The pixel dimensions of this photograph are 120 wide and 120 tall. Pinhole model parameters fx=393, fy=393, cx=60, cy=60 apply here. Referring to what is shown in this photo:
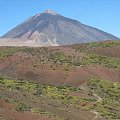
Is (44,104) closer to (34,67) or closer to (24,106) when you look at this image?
(24,106)

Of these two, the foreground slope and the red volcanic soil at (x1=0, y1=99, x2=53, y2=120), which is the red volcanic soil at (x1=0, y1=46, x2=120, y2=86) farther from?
the red volcanic soil at (x1=0, y1=99, x2=53, y2=120)

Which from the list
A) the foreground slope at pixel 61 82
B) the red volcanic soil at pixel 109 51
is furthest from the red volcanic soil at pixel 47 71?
the red volcanic soil at pixel 109 51

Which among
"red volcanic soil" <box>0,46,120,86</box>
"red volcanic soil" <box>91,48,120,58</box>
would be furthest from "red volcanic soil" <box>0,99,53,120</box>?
"red volcanic soil" <box>91,48,120,58</box>

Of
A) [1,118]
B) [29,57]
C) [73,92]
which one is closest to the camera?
[1,118]

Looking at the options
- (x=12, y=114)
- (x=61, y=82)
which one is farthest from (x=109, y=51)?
(x=12, y=114)

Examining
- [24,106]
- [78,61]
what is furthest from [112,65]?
[24,106]

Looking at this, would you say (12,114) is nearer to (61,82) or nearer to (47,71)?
(61,82)

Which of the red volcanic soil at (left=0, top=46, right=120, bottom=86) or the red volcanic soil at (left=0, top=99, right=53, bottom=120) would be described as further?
the red volcanic soil at (left=0, top=46, right=120, bottom=86)

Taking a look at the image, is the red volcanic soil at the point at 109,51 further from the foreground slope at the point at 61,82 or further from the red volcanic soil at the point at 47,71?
the red volcanic soil at the point at 47,71
